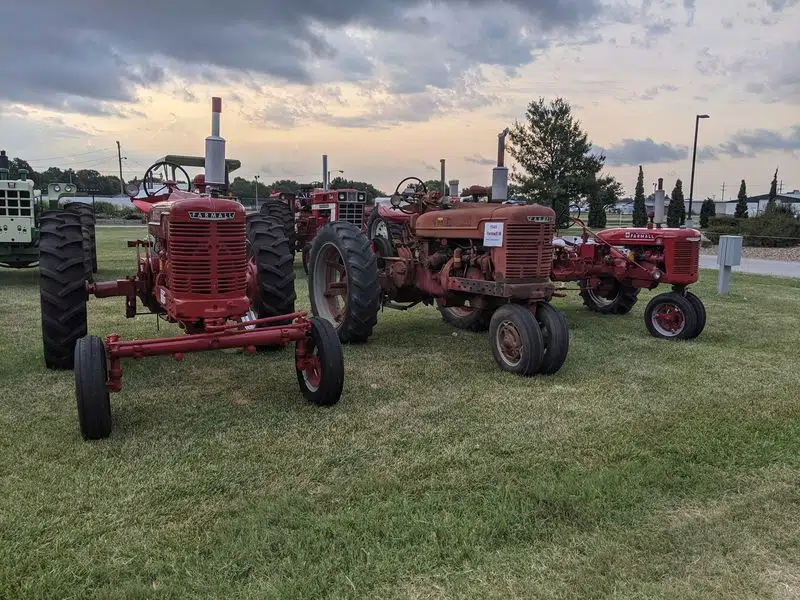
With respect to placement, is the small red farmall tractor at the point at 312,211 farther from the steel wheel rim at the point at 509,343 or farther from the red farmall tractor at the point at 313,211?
the steel wheel rim at the point at 509,343

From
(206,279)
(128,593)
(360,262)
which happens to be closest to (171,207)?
(206,279)

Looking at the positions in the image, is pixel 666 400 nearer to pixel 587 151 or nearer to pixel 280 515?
pixel 280 515

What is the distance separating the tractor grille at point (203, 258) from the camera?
4.22 m

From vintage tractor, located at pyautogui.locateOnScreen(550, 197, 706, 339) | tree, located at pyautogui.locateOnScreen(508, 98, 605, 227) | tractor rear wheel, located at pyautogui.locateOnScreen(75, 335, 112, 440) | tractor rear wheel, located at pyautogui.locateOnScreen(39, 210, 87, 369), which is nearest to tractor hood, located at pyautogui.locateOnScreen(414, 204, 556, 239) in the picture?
vintage tractor, located at pyautogui.locateOnScreen(550, 197, 706, 339)

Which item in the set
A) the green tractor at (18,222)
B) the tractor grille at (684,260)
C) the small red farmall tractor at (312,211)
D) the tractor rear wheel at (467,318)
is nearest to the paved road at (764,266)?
the tractor grille at (684,260)

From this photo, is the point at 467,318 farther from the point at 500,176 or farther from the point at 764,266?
the point at 764,266

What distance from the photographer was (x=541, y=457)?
3479 mm

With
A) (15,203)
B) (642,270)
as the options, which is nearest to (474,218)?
(642,270)

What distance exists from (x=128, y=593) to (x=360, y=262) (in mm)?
3954

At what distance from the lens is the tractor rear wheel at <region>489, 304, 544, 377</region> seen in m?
5.00

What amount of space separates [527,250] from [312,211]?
8575 mm

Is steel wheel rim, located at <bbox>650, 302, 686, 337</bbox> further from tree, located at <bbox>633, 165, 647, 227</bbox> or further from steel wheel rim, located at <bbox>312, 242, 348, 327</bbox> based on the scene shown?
tree, located at <bbox>633, 165, 647, 227</bbox>

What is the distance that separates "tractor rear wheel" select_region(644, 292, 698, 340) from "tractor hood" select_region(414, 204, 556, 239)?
7.13ft

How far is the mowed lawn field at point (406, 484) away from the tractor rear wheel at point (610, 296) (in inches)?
109
